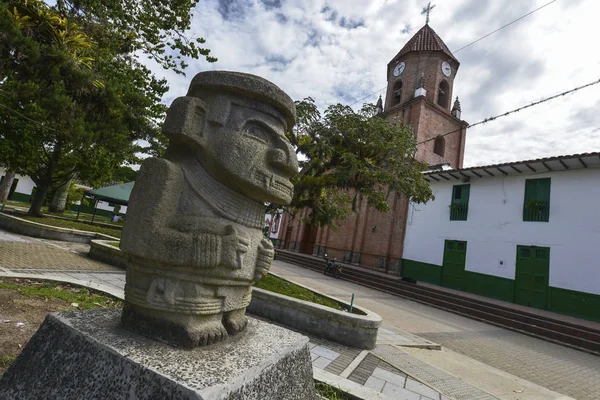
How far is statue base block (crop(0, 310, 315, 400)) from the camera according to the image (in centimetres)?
178

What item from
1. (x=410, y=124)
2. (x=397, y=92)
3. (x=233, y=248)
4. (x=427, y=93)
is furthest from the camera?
(x=397, y=92)

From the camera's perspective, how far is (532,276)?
12.3 metres

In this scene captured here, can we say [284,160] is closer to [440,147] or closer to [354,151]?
[354,151]

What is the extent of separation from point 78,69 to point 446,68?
20.1 metres

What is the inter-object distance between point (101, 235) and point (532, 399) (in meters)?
12.6

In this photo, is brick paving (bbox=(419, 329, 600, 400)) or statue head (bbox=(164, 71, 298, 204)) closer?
statue head (bbox=(164, 71, 298, 204))

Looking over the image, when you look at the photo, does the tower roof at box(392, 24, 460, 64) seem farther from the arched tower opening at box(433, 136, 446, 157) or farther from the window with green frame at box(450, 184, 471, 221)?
the window with green frame at box(450, 184, 471, 221)

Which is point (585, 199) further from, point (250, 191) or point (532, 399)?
point (250, 191)

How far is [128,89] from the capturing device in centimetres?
867

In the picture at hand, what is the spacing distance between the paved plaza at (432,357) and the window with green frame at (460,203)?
6.34 meters

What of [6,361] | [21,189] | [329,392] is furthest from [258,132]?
[21,189]

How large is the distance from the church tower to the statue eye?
1750 centimetres

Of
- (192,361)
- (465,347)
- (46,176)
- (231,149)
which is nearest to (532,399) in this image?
(465,347)

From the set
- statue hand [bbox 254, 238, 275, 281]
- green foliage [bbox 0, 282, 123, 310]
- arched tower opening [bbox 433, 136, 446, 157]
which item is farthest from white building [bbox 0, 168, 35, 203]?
statue hand [bbox 254, 238, 275, 281]
